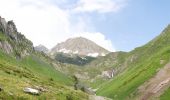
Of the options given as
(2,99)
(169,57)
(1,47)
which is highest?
(1,47)

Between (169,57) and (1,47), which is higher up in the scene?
(1,47)

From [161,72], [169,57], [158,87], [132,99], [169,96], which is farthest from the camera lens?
[169,57]

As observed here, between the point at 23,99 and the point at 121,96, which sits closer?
the point at 23,99

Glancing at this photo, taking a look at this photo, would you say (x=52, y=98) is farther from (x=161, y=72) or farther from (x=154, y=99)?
(x=161, y=72)

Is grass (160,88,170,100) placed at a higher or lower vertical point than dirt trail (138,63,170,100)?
lower

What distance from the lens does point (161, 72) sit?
479 ft

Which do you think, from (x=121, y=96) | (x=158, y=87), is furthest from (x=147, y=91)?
(x=121, y=96)

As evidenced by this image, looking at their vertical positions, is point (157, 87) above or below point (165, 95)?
above

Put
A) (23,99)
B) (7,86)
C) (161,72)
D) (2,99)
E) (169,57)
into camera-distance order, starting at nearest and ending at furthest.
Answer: (2,99) < (23,99) < (7,86) < (161,72) < (169,57)

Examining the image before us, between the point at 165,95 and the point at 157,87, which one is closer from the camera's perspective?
the point at 165,95

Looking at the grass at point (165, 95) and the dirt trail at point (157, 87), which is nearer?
the grass at point (165, 95)

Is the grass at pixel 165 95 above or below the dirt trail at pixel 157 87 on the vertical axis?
below

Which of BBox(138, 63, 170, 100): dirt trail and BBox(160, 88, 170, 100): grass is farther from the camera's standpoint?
BBox(138, 63, 170, 100): dirt trail

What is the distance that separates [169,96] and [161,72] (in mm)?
44454
